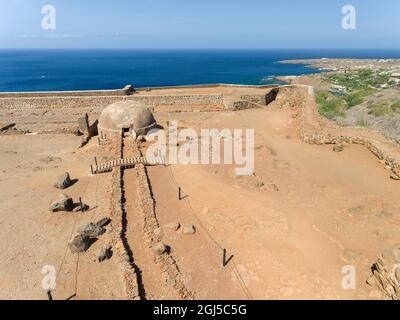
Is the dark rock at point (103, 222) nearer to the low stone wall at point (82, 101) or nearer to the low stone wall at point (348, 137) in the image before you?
the low stone wall at point (348, 137)

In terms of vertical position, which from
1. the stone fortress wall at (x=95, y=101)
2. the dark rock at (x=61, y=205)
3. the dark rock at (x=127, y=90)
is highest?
the dark rock at (x=127, y=90)

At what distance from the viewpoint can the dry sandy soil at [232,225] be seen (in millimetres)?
9570

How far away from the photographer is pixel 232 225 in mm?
12219

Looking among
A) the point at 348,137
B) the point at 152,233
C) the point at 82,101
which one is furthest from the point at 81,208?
the point at 82,101

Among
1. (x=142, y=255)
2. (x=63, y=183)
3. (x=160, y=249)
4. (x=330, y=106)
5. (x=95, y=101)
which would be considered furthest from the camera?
(x=330, y=106)

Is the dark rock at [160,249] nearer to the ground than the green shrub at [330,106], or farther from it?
nearer to the ground

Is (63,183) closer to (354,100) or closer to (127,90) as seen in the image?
(127,90)

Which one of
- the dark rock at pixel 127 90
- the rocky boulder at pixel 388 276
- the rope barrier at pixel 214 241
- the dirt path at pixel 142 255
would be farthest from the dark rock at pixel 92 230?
the dark rock at pixel 127 90

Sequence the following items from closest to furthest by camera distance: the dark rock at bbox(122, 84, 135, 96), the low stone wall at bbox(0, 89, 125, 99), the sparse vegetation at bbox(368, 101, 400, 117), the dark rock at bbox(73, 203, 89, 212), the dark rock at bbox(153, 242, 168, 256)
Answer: the dark rock at bbox(153, 242, 168, 256) < the dark rock at bbox(73, 203, 89, 212) < the sparse vegetation at bbox(368, 101, 400, 117) < the low stone wall at bbox(0, 89, 125, 99) < the dark rock at bbox(122, 84, 135, 96)

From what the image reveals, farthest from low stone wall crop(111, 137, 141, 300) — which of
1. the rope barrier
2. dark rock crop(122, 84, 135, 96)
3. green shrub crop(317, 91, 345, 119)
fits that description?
green shrub crop(317, 91, 345, 119)

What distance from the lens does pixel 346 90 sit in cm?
5306

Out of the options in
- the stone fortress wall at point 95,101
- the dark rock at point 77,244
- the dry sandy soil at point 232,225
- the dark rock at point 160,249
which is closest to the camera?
the dry sandy soil at point 232,225

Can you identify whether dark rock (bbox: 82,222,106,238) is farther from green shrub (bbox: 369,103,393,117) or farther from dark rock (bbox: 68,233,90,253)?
green shrub (bbox: 369,103,393,117)

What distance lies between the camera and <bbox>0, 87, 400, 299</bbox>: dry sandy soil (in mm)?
9570
